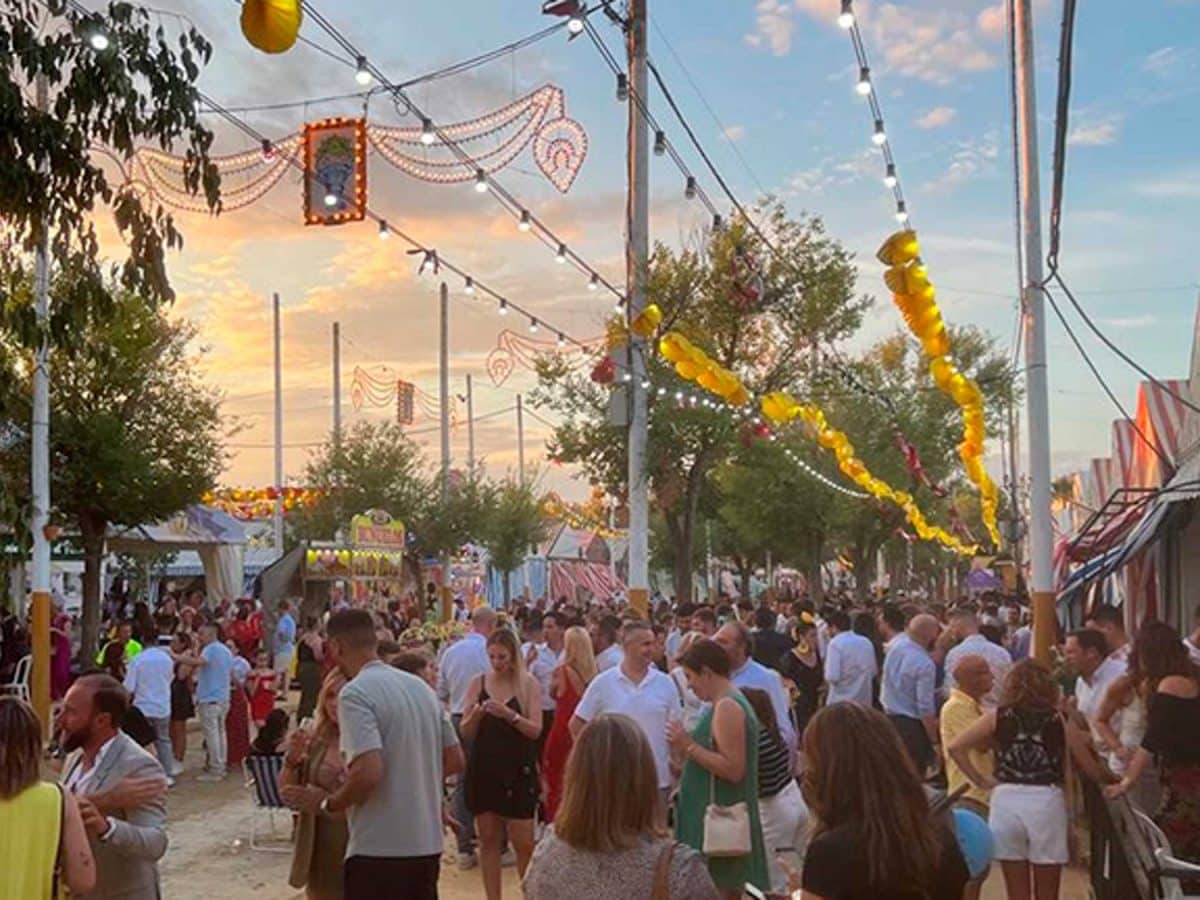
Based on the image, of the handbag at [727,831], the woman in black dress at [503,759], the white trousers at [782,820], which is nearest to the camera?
the handbag at [727,831]

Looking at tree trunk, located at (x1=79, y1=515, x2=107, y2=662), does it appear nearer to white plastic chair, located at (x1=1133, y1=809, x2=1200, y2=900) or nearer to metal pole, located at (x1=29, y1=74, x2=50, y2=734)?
metal pole, located at (x1=29, y1=74, x2=50, y2=734)

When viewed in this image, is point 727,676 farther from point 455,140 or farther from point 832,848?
point 455,140

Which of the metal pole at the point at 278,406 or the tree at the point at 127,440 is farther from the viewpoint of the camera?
the metal pole at the point at 278,406

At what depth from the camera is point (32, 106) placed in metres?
5.38

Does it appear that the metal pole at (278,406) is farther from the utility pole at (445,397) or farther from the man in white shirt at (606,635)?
the man in white shirt at (606,635)

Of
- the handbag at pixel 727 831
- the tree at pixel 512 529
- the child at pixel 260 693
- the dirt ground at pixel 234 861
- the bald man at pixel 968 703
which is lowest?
the dirt ground at pixel 234 861

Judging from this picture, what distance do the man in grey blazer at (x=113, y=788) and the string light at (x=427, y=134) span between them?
30.8 ft

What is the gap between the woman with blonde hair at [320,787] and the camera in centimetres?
579

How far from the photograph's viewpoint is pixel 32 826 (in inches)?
164

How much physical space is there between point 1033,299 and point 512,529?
4108 centimetres

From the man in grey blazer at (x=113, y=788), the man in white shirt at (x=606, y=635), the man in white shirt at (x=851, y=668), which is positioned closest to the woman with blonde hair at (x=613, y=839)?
the man in grey blazer at (x=113, y=788)

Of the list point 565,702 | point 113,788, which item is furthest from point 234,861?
point 113,788

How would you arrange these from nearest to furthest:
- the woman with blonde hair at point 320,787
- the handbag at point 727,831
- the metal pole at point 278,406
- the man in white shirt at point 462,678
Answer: the woman with blonde hair at point 320,787 < the handbag at point 727,831 < the man in white shirt at point 462,678 < the metal pole at point 278,406

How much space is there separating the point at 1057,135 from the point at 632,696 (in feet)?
16.1
